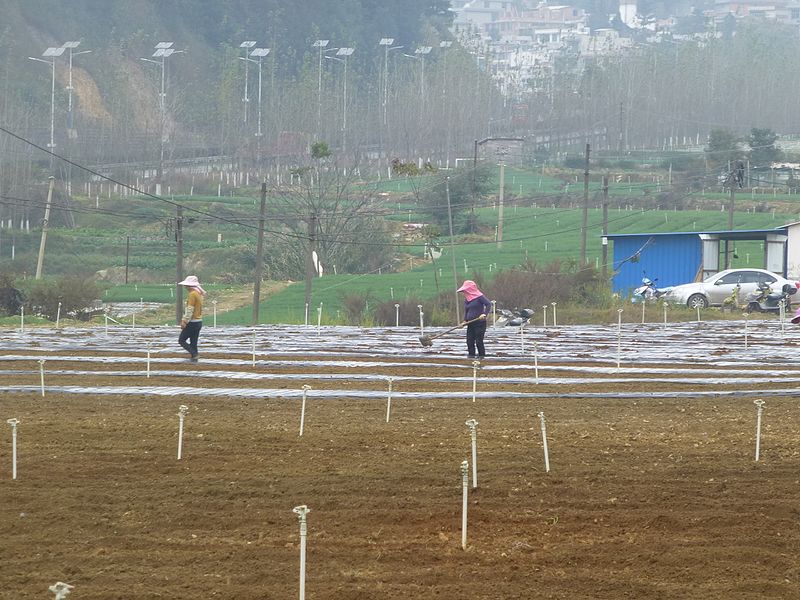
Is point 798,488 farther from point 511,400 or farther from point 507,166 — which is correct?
point 507,166

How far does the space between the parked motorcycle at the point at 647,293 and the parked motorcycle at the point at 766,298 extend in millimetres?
3049

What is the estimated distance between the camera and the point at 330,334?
81.0 feet

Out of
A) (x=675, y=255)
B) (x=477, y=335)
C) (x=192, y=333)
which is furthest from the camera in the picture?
(x=675, y=255)

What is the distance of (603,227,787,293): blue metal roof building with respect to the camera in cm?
3797

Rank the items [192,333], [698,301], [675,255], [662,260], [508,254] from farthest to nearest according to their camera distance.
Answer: [508,254], [662,260], [675,255], [698,301], [192,333]

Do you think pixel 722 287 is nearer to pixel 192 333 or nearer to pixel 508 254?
pixel 508 254

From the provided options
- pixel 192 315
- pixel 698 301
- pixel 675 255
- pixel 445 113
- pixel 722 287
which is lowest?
pixel 192 315

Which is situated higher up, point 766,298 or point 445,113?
point 445,113

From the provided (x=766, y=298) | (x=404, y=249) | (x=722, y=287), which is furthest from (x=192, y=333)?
(x=404, y=249)

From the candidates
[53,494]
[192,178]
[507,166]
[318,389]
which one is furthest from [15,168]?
[53,494]

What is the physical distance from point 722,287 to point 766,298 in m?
2.03

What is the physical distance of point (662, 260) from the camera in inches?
1539

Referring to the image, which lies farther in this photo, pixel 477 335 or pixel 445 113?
pixel 445 113

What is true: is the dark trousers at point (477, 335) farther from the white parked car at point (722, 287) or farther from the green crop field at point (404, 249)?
the green crop field at point (404, 249)
